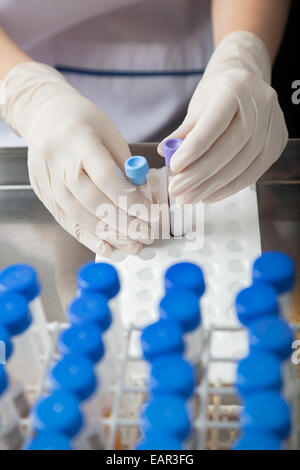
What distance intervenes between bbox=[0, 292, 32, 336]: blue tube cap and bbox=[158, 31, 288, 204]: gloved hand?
52cm

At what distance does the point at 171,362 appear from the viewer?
0.76 meters

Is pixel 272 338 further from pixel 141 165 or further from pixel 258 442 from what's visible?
pixel 141 165

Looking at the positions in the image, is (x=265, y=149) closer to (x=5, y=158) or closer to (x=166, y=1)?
(x=166, y=1)

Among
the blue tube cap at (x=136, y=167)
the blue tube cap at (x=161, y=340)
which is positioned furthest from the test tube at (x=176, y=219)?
the blue tube cap at (x=161, y=340)

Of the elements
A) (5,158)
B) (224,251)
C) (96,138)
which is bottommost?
(224,251)

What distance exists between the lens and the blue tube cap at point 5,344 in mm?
806

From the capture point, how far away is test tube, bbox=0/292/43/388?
828 mm

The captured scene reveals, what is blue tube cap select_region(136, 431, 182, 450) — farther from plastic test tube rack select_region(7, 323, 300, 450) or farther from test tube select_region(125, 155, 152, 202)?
test tube select_region(125, 155, 152, 202)

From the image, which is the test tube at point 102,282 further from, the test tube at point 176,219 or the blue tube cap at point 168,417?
the test tube at point 176,219

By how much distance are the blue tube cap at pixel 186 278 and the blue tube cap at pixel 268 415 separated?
0.70 ft

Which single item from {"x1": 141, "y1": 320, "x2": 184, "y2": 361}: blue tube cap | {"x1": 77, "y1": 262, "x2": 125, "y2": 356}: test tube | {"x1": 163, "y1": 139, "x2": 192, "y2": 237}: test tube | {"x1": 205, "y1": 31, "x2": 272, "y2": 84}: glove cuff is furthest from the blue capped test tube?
{"x1": 141, "y1": 320, "x2": 184, "y2": 361}: blue tube cap

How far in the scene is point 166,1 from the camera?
1.70m

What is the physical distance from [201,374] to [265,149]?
0.69m

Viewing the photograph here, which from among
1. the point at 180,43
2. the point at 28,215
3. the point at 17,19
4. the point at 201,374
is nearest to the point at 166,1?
the point at 180,43
